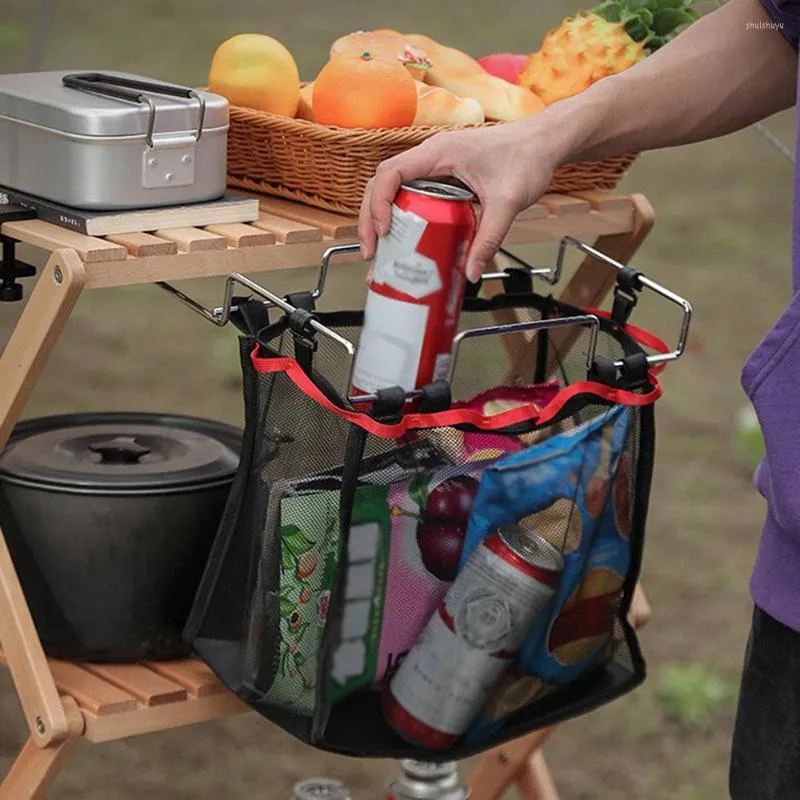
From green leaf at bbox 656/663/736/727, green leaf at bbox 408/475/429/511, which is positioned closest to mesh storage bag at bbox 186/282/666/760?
green leaf at bbox 408/475/429/511

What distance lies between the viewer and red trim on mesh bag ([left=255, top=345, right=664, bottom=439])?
5.23ft

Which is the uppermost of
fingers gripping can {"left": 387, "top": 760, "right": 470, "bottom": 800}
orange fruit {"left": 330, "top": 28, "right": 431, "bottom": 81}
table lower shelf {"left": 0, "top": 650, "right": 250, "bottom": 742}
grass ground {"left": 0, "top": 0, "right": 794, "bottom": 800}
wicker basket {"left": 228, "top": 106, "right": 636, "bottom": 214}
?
orange fruit {"left": 330, "top": 28, "right": 431, "bottom": 81}

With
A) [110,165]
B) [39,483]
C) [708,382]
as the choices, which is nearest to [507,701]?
[39,483]

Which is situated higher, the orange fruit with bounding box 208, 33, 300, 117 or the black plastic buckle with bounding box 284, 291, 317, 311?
the orange fruit with bounding box 208, 33, 300, 117

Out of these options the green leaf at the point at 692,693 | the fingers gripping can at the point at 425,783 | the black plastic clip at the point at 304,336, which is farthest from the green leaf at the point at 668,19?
the green leaf at the point at 692,693

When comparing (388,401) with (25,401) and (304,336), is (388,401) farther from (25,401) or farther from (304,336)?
(25,401)

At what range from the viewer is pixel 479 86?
→ 78.2 inches

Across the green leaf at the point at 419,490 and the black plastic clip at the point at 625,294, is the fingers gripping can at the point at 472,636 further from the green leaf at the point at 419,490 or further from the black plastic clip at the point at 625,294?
the black plastic clip at the point at 625,294

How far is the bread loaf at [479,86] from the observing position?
6.43 ft

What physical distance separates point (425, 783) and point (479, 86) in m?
0.85

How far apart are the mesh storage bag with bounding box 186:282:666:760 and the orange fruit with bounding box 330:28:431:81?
0.33 metres

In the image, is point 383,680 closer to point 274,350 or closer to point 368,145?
point 274,350

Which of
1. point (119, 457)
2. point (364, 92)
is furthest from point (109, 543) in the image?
point (364, 92)

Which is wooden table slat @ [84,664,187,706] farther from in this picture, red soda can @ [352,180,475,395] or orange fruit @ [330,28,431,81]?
orange fruit @ [330,28,431,81]
